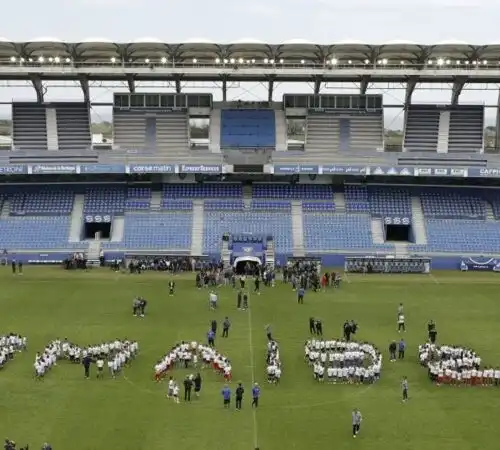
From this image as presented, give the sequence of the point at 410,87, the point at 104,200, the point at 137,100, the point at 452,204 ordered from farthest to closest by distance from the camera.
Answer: the point at 137,100, the point at 410,87, the point at 452,204, the point at 104,200

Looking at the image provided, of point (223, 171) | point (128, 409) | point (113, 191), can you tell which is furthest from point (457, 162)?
point (128, 409)

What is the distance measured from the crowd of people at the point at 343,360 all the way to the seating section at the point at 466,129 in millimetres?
33785

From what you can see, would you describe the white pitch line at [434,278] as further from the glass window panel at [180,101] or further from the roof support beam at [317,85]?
the glass window panel at [180,101]

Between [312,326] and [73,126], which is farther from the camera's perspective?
[73,126]

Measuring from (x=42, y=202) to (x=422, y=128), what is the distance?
33.0m

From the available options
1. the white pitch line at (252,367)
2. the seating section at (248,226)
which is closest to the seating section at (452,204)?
the seating section at (248,226)

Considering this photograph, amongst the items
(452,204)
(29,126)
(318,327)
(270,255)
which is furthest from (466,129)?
(29,126)

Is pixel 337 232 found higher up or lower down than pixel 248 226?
lower down

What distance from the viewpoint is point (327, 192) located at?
5369 centimetres

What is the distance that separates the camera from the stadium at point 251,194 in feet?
109

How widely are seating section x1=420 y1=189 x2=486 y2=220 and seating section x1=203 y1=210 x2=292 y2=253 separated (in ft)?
38.3

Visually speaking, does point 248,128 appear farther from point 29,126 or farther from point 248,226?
point 29,126

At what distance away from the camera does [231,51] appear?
51.5 meters

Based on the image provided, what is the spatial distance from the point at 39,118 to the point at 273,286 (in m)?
28.6
